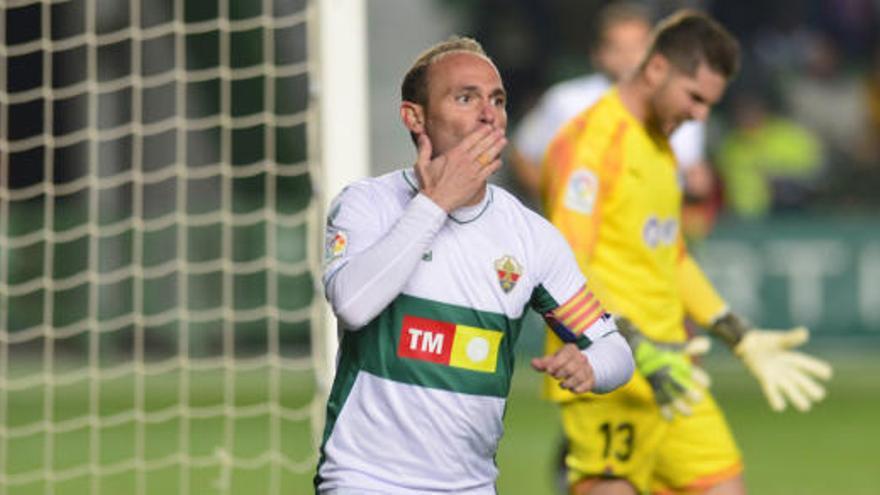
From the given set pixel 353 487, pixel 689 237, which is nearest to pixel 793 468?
pixel 689 237

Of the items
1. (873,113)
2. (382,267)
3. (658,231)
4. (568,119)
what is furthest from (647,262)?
(873,113)

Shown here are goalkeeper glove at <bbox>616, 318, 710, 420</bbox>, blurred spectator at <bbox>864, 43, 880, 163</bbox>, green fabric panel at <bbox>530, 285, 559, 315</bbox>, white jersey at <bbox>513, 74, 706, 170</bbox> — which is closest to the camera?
green fabric panel at <bbox>530, 285, 559, 315</bbox>

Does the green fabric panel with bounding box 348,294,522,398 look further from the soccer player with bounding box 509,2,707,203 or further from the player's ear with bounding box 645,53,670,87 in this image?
the soccer player with bounding box 509,2,707,203

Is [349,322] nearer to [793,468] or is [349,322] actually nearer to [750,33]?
[793,468]

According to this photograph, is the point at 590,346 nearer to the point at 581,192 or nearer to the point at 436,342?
the point at 436,342

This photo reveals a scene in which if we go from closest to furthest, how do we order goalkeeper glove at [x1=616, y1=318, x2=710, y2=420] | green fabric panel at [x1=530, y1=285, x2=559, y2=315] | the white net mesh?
green fabric panel at [x1=530, y1=285, x2=559, y2=315] → goalkeeper glove at [x1=616, y1=318, x2=710, y2=420] → the white net mesh

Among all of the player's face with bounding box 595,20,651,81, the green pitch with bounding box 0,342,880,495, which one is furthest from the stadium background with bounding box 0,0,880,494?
the player's face with bounding box 595,20,651,81

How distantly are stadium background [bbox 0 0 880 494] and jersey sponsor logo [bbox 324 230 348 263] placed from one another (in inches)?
153

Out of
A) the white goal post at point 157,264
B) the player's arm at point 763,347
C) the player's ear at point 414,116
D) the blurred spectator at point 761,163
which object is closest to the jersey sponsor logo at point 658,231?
the player's arm at point 763,347

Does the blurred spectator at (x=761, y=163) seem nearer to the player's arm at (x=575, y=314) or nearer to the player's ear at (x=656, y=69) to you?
the player's ear at (x=656, y=69)

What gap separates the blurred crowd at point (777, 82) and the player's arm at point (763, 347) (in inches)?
439

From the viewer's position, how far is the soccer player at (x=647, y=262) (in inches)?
280

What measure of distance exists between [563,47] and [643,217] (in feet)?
43.1

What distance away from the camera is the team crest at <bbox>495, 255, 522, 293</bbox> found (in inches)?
211
